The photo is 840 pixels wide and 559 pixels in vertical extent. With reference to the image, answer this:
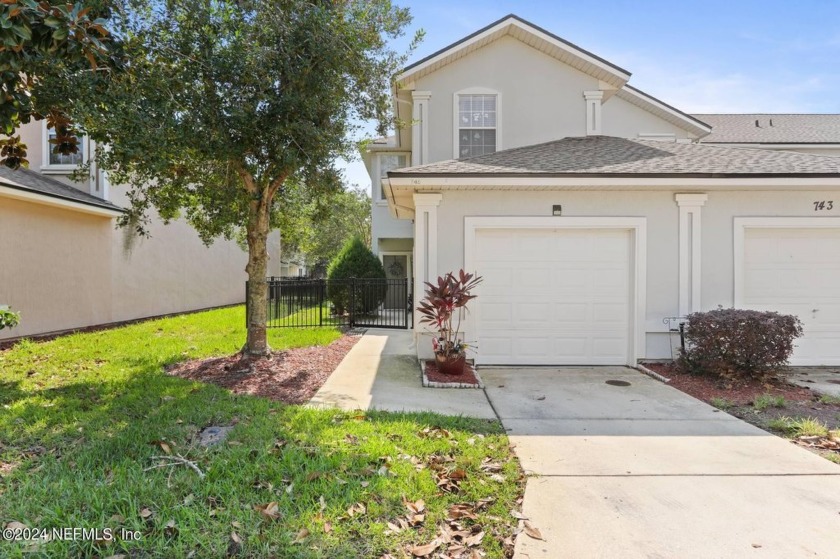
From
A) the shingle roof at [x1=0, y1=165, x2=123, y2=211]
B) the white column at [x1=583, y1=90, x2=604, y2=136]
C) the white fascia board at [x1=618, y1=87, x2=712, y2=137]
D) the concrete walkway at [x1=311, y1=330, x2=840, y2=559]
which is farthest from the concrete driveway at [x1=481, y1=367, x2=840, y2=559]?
the white fascia board at [x1=618, y1=87, x2=712, y2=137]

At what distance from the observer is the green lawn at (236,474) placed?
2.69 m

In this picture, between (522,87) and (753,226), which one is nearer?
(753,226)

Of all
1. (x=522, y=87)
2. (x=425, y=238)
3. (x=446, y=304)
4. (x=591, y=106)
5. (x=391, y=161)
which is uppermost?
(x=522, y=87)

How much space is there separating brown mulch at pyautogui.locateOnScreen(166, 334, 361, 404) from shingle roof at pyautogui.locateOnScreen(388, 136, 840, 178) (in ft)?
11.3

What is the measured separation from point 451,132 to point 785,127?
14.8m

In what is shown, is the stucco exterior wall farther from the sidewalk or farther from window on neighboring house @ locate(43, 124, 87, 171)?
window on neighboring house @ locate(43, 124, 87, 171)

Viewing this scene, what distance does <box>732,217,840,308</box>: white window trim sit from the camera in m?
7.61

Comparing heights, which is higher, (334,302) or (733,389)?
(334,302)

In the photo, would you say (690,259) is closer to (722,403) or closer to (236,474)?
(722,403)

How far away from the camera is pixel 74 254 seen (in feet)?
37.1

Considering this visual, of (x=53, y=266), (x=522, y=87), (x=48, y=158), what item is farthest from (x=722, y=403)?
(x=48, y=158)

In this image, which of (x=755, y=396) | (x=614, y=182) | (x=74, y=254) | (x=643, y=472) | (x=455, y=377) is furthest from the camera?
(x=74, y=254)

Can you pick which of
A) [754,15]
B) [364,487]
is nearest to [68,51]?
[364,487]

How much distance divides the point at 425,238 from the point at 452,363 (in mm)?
2133
